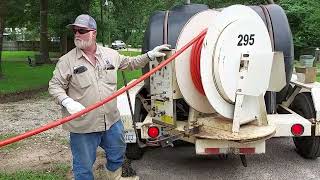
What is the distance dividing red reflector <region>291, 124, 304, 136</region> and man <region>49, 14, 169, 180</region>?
2.23 metres

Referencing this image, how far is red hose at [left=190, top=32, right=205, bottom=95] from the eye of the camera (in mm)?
5121

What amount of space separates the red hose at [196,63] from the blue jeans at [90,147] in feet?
3.05

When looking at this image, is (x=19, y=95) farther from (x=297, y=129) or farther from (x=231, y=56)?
(x=231, y=56)

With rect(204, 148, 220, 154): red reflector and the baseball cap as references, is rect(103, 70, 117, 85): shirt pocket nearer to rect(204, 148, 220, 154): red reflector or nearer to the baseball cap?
the baseball cap

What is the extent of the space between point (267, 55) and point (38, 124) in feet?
19.4

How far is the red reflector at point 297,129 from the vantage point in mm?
5973

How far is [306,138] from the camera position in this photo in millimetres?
6785

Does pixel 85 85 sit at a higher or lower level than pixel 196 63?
lower

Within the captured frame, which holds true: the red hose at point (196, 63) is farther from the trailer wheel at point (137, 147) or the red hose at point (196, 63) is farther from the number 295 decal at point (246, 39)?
the trailer wheel at point (137, 147)

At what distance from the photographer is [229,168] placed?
6523mm

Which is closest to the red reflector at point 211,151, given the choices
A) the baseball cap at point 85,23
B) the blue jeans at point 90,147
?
the blue jeans at point 90,147

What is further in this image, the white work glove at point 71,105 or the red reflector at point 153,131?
the red reflector at point 153,131

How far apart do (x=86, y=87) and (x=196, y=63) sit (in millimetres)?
1164

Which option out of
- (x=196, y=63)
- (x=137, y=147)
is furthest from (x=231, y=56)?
(x=137, y=147)
